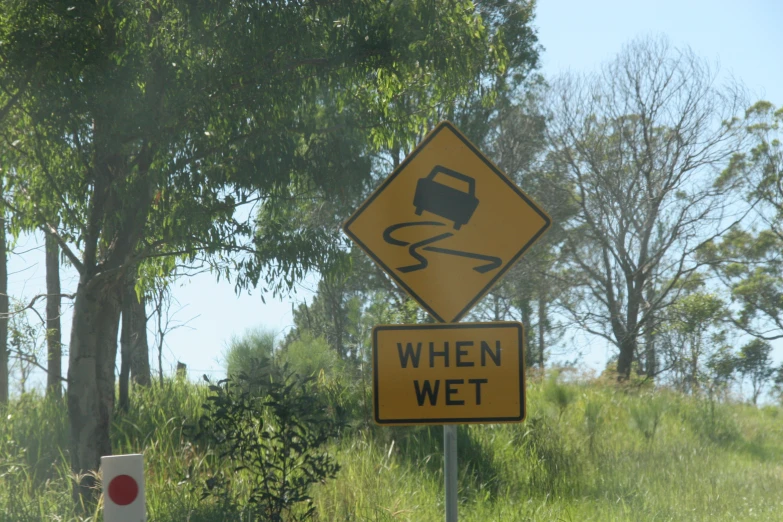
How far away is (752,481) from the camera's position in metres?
10.7

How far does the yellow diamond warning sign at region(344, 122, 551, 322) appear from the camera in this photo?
469 cm

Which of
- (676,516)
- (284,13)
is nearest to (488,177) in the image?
(284,13)

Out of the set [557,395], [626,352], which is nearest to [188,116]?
[557,395]

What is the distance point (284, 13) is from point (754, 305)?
32133 millimetres

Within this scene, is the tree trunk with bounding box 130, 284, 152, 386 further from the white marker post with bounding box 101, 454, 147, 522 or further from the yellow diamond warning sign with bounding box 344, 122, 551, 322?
the white marker post with bounding box 101, 454, 147, 522

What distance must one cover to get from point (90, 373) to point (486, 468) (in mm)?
4481

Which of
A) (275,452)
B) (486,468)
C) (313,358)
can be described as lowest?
(486,468)

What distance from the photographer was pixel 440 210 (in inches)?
187

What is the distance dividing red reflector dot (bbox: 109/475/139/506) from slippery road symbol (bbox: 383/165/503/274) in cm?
172

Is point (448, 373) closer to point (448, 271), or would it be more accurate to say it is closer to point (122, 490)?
point (448, 271)

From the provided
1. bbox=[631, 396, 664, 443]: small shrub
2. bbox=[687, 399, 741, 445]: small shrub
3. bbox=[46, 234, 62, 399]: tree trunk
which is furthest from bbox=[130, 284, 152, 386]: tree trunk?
bbox=[687, 399, 741, 445]: small shrub

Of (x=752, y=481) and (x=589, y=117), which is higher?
(x=589, y=117)

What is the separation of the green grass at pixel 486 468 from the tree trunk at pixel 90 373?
1.26ft

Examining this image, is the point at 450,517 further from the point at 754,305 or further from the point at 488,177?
the point at 754,305
